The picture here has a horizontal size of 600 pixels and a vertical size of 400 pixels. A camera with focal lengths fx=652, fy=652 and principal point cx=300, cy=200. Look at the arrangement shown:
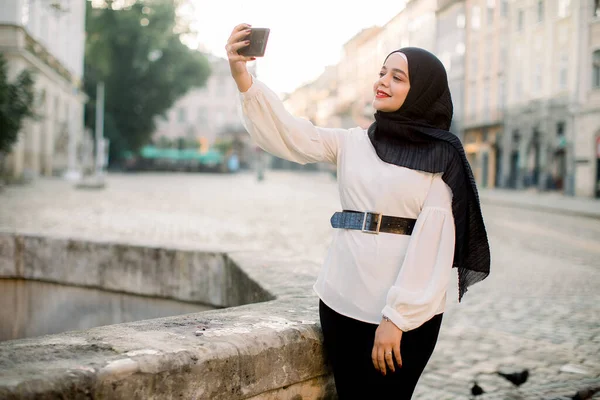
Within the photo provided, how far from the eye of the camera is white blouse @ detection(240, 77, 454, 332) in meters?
2.16

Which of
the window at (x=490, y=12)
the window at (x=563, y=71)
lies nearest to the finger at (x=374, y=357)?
the window at (x=563, y=71)

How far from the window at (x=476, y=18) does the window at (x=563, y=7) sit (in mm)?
9608

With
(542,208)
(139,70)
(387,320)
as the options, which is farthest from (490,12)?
(387,320)

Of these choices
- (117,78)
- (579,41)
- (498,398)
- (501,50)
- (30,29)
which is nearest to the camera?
(498,398)

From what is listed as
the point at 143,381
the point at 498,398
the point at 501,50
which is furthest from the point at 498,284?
the point at 501,50

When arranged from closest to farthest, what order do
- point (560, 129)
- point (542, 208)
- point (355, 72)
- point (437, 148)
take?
point (437, 148) < point (542, 208) < point (560, 129) < point (355, 72)

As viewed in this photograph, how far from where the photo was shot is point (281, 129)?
2.56 metres

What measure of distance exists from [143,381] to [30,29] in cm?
3260

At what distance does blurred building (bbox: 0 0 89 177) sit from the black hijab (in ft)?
66.8

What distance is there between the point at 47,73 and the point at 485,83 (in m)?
26.4

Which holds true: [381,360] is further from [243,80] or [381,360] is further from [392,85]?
[243,80]

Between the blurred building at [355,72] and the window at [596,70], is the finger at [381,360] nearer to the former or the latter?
the window at [596,70]

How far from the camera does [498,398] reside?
370 centimetres

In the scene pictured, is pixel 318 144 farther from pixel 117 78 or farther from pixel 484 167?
pixel 117 78
